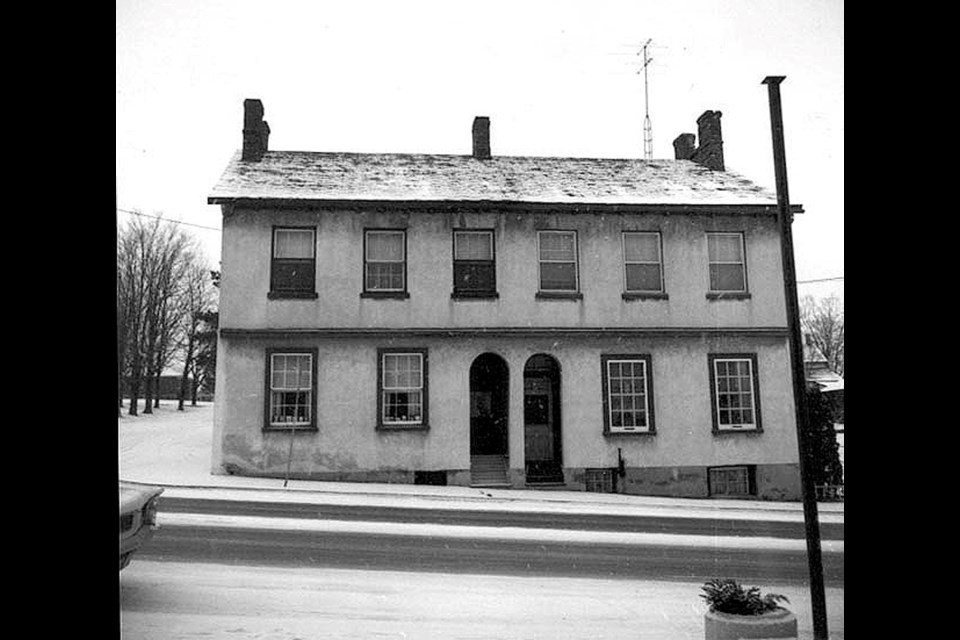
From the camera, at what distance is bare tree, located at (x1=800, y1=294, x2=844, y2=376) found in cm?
333

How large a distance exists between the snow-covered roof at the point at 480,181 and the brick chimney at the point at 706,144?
12 centimetres

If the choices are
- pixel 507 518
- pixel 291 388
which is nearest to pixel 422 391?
pixel 291 388

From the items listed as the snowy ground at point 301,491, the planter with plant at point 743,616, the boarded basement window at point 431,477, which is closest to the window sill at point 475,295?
the boarded basement window at point 431,477

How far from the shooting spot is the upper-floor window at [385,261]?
5.21m

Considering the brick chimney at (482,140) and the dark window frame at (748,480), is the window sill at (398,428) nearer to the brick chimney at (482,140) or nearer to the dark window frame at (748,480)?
the dark window frame at (748,480)

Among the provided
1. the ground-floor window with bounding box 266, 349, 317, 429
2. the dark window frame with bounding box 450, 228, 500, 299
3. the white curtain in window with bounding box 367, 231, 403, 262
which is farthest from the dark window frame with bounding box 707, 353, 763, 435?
the ground-floor window with bounding box 266, 349, 317, 429

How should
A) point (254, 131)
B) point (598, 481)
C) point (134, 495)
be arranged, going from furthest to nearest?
point (598, 481)
point (254, 131)
point (134, 495)

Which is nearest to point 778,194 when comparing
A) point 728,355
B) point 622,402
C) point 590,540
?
point 728,355

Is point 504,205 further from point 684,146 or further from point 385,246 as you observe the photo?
point 684,146

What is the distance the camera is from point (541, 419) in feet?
16.5

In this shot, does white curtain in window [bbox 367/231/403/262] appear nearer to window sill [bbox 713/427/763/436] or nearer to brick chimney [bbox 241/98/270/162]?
brick chimney [bbox 241/98/270/162]

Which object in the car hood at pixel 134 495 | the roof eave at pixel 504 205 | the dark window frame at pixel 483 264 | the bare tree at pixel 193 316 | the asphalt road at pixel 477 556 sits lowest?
the asphalt road at pixel 477 556

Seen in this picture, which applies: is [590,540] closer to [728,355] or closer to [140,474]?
[728,355]

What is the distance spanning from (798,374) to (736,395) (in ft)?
4.90
